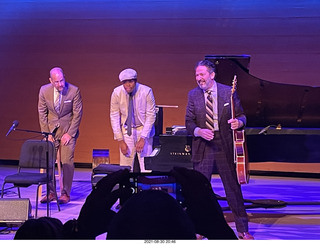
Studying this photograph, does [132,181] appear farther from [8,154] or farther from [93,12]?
[8,154]

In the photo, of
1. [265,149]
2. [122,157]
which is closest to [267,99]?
[265,149]

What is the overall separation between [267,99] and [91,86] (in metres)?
4.43

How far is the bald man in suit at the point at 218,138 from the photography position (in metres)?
4.54

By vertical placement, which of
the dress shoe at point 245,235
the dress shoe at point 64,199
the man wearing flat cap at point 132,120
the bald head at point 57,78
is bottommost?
the dress shoe at point 64,199

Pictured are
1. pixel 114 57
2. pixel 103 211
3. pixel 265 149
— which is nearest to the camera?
pixel 103 211

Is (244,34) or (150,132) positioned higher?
(244,34)

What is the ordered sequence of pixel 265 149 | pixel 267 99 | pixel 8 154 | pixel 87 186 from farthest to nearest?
pixel 8 154
pixel 87 186
pixel 267 99
pixel 265 149

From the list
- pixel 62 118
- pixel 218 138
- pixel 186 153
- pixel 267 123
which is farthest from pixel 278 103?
pixel 62 118

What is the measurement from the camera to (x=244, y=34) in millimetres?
9016

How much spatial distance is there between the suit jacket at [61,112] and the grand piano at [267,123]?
1.03 meters

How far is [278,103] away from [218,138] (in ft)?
6.14

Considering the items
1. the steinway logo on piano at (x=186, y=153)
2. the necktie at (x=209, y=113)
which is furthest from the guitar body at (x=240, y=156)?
the steinway logo on piano at (x=186, y=153)

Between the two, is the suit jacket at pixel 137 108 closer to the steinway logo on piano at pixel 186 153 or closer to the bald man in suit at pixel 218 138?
the steinway logo on piano at pixel 186 153

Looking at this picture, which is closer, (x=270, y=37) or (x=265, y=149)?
(x=265, y=149)
